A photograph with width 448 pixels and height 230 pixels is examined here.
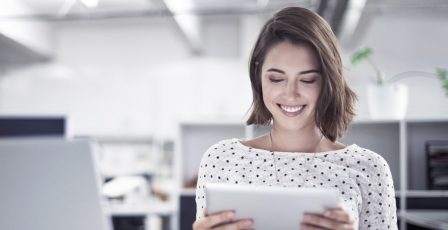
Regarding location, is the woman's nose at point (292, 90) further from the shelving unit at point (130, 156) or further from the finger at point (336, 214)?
the shelving unit at point (130, 156)

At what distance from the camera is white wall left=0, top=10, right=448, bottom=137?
5586mm

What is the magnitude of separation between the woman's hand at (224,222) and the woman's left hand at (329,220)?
0.09 meters

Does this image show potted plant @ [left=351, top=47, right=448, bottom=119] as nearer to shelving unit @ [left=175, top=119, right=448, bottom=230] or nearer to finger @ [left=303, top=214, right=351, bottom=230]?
shelving unit @ [left=175, top=119, right=448, bottom=230]

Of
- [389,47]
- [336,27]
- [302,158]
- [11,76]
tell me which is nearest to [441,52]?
[389,47]

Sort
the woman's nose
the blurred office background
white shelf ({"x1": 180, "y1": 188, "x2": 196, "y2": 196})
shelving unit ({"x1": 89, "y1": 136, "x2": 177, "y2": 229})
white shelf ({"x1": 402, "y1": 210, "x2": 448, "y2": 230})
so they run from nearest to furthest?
the woman's nose, white shelf ({"x1": 402, "y1": 210, "x2": 448, "y2": 230}), white shelf ({"x1": 180, "y1": 188, "x2": 196, "y2": 196}), the blurred office background, shelving unit ({"x1": 89, "y1": 136, "x2": 177, "y2": 229})

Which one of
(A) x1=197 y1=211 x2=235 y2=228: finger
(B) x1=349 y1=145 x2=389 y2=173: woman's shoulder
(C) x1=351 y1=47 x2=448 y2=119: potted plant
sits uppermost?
(C) x1=351 y1=47 x2=448 y2=119: potted plant

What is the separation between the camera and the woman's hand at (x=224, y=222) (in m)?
0.89

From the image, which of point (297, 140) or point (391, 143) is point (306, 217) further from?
point (391, 143)

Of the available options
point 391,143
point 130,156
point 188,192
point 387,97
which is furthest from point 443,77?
point 130,156

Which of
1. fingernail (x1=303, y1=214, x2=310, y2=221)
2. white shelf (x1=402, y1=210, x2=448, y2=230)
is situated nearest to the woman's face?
fingernail (x1=303, y1=214, x2=310, y2=221)

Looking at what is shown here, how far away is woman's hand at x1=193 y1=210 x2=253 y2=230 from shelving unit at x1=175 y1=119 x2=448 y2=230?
168 cm

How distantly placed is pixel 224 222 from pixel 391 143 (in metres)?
1.93

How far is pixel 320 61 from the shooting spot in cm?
106

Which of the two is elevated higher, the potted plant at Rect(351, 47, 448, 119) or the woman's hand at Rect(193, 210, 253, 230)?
the potted plant at Rect(351, 47, 448, 119)
